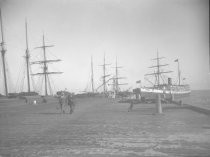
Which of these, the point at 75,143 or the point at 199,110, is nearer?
the point at 75,143

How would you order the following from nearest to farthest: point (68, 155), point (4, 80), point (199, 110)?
point (68, 155) → point (199, 110) → point (4, 80)

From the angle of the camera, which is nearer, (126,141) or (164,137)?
(126,141)

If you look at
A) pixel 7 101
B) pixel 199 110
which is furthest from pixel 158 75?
pixel 199 110

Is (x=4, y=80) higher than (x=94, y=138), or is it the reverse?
(x=4, y=80)

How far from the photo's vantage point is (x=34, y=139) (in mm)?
10055

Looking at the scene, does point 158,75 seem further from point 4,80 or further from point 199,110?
point 199,110

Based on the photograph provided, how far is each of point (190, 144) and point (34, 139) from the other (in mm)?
5064

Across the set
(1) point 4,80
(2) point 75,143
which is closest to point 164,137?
(2) point 75,143

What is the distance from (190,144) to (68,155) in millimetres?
3426

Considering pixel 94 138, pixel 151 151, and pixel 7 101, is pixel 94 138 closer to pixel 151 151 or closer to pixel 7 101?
pixel 151 151

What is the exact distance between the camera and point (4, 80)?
48719mm

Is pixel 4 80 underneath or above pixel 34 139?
above

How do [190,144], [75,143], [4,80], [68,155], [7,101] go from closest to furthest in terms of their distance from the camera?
[68,155] < [190,144] < [75,143] < [7,101] < [4,80]

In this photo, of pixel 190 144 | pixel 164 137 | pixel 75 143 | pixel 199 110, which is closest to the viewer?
pixel 190 144
